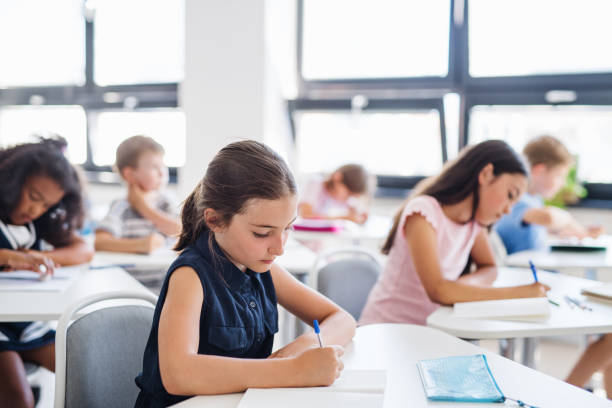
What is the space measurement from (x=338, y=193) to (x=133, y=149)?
160 centimetres

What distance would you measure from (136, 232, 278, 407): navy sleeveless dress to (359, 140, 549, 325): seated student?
0.66 m

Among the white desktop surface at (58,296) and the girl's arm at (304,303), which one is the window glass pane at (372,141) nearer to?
the white desktop surface at (58,296)

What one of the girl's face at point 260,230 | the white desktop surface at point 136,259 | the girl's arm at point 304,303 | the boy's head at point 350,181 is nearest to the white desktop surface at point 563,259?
the boy's head at point 350,181

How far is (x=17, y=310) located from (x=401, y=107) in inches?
128

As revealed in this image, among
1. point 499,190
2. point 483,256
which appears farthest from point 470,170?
point 483,256

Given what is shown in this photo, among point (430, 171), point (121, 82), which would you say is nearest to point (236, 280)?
point (430, 171)

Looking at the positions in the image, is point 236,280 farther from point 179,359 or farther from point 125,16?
point 125,16

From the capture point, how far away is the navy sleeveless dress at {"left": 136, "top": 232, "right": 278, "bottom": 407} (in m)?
1.16

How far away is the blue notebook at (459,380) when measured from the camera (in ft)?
3.29

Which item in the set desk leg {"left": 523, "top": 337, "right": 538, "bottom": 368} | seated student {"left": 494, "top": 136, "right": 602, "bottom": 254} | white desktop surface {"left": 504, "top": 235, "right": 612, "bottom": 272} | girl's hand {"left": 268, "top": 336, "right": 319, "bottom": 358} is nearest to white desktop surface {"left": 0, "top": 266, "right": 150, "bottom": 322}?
girl's hand {"left": 268, "top": 336, "right": 319, "bottom": 358}

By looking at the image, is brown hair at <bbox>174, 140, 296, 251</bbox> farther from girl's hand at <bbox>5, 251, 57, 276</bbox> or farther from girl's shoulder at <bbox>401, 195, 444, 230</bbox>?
girl's hand at <bbox>5, 251, 57, 276</bbox>

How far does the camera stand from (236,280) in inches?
48.9

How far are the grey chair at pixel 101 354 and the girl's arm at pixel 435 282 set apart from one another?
0.82m

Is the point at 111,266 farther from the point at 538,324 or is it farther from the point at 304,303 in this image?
the point at 538,324
